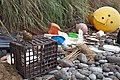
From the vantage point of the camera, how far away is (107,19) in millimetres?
3373

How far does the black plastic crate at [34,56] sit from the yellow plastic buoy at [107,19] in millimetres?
1438

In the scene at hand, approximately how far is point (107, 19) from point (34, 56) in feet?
5.37

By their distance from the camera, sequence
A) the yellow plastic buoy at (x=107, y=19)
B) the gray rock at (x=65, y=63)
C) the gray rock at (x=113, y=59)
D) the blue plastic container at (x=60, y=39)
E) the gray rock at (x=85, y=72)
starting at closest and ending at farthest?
the gray rock at (x=85, y=72)
the gray rock at (x=65, y=63)
the gray rock at (x=113, y=59)
the blue plastic container at (x=60, y=39)
the yellow plastic buoy at (x=107, y=19)

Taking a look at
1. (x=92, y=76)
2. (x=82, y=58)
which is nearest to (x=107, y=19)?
(x=82, y=58)

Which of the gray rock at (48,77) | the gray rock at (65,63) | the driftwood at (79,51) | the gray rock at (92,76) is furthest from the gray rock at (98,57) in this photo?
the gray rock at (48,77)

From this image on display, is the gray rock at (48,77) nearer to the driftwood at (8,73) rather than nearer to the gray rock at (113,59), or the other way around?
the driftwood at (8,73)

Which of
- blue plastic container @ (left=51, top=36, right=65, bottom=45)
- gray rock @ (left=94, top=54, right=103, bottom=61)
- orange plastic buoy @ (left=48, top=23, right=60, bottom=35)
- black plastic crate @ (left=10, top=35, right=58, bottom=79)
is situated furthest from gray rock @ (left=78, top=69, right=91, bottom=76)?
orange plastic buoy @ (left=48, top=23, right=60, bottom=35)

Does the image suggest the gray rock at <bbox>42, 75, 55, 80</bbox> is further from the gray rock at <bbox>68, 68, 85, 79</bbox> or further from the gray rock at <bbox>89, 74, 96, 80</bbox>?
the gray rock at <bbox>89, 74, 96, 80</bbox>

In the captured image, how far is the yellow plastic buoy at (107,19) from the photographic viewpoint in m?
3.37

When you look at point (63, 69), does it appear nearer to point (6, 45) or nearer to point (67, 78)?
point (67, 78)

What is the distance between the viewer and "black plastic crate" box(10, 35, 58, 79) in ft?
6.21

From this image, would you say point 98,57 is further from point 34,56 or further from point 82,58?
point 34,56

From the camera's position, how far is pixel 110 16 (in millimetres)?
3371

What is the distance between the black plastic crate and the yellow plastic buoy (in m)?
1.44
